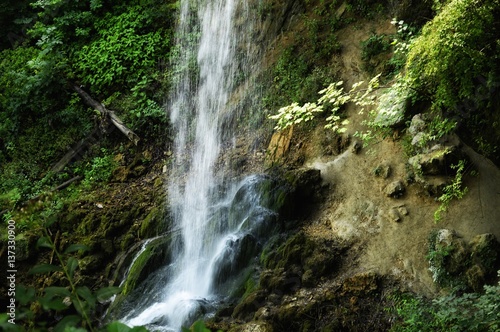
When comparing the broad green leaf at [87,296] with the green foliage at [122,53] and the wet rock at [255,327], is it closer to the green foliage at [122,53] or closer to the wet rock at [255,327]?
the wet rock at [255,327]

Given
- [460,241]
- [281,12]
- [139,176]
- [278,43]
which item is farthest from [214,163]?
[460,241]

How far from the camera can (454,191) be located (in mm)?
5828

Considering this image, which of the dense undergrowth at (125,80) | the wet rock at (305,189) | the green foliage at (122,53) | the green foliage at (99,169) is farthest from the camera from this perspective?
the green foliage at (122,53)

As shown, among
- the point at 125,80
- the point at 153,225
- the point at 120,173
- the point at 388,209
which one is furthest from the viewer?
the point at 125,80

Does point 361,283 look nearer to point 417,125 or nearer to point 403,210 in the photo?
point 403,210

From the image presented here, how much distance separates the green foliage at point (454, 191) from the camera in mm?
5734

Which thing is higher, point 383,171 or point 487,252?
point 383,171

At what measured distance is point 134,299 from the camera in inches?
279

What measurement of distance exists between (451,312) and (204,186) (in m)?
5.36

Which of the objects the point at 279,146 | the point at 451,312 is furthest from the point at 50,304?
the point at 279,146

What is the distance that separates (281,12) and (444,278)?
7039mm

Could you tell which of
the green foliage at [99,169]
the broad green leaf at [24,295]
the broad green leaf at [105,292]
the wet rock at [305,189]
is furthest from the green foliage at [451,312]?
the green foliage at [99,169]

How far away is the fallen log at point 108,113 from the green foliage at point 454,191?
6668mm

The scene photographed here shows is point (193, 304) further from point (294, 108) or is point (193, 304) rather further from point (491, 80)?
point (491, 80)
